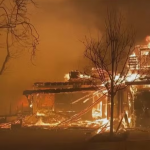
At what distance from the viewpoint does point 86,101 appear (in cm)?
2184

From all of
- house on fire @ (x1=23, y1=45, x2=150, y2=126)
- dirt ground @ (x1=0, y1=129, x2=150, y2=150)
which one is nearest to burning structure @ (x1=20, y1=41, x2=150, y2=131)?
house on fire @ (x1=23, y1=45, x2=150, y2=126)

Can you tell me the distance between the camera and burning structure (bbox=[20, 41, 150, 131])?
59.2 feet

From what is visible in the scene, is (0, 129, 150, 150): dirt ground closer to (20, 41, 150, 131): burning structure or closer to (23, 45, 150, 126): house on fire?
(20, 41, 150, 131): burning structure

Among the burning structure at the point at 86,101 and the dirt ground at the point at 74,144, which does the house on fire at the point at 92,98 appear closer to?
the burning structure at the point at 86,101

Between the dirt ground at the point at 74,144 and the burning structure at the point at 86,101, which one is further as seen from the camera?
the burning structure at the point at 86,101

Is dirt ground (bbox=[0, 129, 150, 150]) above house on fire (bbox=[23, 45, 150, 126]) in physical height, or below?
below

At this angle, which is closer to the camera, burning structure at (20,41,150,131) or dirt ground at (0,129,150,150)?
dirt ground at (0,129,150,150)

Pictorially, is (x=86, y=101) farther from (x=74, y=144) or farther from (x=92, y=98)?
(x=74, y=144)

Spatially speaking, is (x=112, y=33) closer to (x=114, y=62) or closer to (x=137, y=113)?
(x=114, y=62)

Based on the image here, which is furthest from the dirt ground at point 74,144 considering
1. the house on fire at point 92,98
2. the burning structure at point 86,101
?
the house on fire at point 92,98

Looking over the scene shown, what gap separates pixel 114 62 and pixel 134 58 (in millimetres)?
10514

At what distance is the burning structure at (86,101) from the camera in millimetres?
18047

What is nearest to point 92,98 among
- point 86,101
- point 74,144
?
point 86,101

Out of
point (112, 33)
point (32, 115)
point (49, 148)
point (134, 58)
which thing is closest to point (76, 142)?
point (49, 148)
